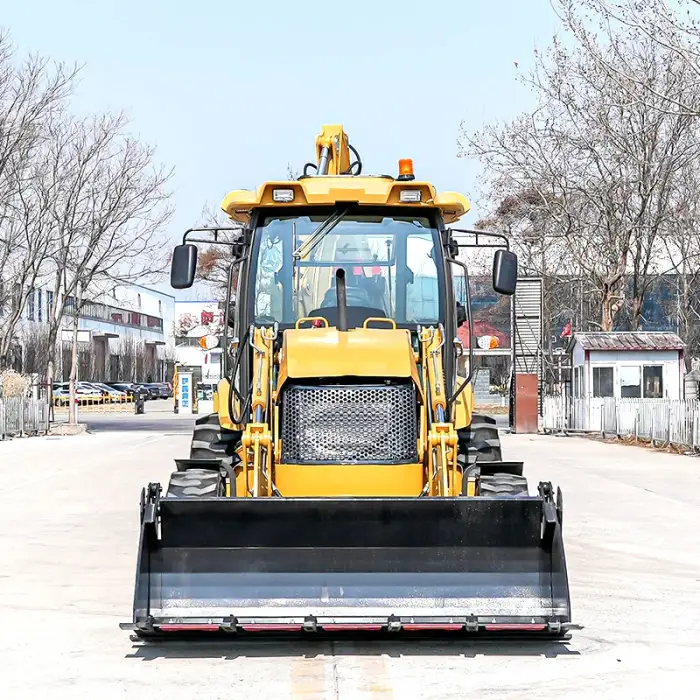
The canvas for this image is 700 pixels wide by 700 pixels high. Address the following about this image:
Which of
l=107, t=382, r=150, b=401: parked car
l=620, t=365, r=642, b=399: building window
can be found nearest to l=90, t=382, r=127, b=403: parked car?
l=107, t=382, r=150, b=401: parked car

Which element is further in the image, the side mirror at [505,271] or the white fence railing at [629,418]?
the white fence railing at [629,418]

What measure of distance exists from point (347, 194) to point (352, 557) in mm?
3045

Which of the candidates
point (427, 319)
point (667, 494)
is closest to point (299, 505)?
point (427, 319)

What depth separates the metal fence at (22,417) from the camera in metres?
35.7

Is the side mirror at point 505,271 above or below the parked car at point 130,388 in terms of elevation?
above

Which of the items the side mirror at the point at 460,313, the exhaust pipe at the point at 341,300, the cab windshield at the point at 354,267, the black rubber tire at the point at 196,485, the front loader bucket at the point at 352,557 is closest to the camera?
the front loader bucket at the point at 352,557

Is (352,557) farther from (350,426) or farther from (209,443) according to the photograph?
(209,443)

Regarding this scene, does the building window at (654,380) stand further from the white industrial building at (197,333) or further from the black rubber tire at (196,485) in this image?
the black rubber tire at (196,485)

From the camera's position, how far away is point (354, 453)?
27.6 feet

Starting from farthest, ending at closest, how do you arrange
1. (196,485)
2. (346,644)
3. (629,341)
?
(629,341) → (196,485) → (346,644)

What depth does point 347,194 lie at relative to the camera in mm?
9500

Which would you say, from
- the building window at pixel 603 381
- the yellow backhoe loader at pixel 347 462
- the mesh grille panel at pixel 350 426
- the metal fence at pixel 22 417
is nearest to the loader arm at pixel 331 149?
the yellow backhoe loader at pixel 347 462

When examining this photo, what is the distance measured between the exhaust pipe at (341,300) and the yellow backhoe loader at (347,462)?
0.02 meters

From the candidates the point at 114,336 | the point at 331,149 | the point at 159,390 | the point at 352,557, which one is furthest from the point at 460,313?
the point at 114,336
